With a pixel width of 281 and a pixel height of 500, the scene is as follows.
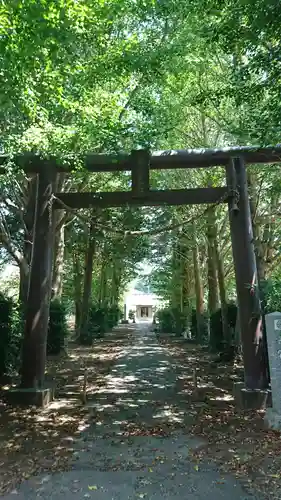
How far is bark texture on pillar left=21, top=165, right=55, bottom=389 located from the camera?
779cm

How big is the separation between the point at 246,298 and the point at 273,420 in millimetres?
2379

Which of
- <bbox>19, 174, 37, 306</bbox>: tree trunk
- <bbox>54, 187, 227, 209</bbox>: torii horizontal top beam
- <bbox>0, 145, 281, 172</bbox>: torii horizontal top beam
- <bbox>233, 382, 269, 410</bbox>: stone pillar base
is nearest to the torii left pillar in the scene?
<bbox>0, 145, 281, 172</bbox>: torii horizontal top beam

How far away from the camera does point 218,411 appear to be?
734cm

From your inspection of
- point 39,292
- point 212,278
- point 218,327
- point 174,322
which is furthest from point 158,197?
point 174,322

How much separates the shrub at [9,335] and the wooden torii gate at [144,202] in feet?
5.02

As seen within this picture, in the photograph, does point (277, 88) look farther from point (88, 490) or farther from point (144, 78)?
point (144, 78)

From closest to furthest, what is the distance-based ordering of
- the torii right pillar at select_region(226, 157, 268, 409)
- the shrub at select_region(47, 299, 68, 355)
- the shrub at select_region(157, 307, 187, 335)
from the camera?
the torii right pillar at select_region(226, 157, 268, 409) → the shrub at select_region(47, 299, 68, 355) → the shrub at select_region(157, 307, 187, 335)

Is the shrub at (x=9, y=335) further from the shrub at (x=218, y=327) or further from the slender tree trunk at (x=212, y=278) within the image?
the shrub at (x=218, y=327)

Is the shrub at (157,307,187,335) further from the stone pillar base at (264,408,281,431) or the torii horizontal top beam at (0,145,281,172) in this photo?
the stone pillar base at (264,408,281,431)

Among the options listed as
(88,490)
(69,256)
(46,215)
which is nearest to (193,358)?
(46,215)

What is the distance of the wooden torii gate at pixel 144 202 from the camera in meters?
7.75

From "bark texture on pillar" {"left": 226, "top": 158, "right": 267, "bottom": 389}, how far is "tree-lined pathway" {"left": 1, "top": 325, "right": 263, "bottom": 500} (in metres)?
1.49

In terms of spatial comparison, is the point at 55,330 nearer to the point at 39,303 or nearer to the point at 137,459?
the point at 39,303

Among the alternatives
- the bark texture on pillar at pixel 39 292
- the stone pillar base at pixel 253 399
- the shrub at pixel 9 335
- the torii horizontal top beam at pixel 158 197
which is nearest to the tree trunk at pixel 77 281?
the shrub at pixel 9 335
